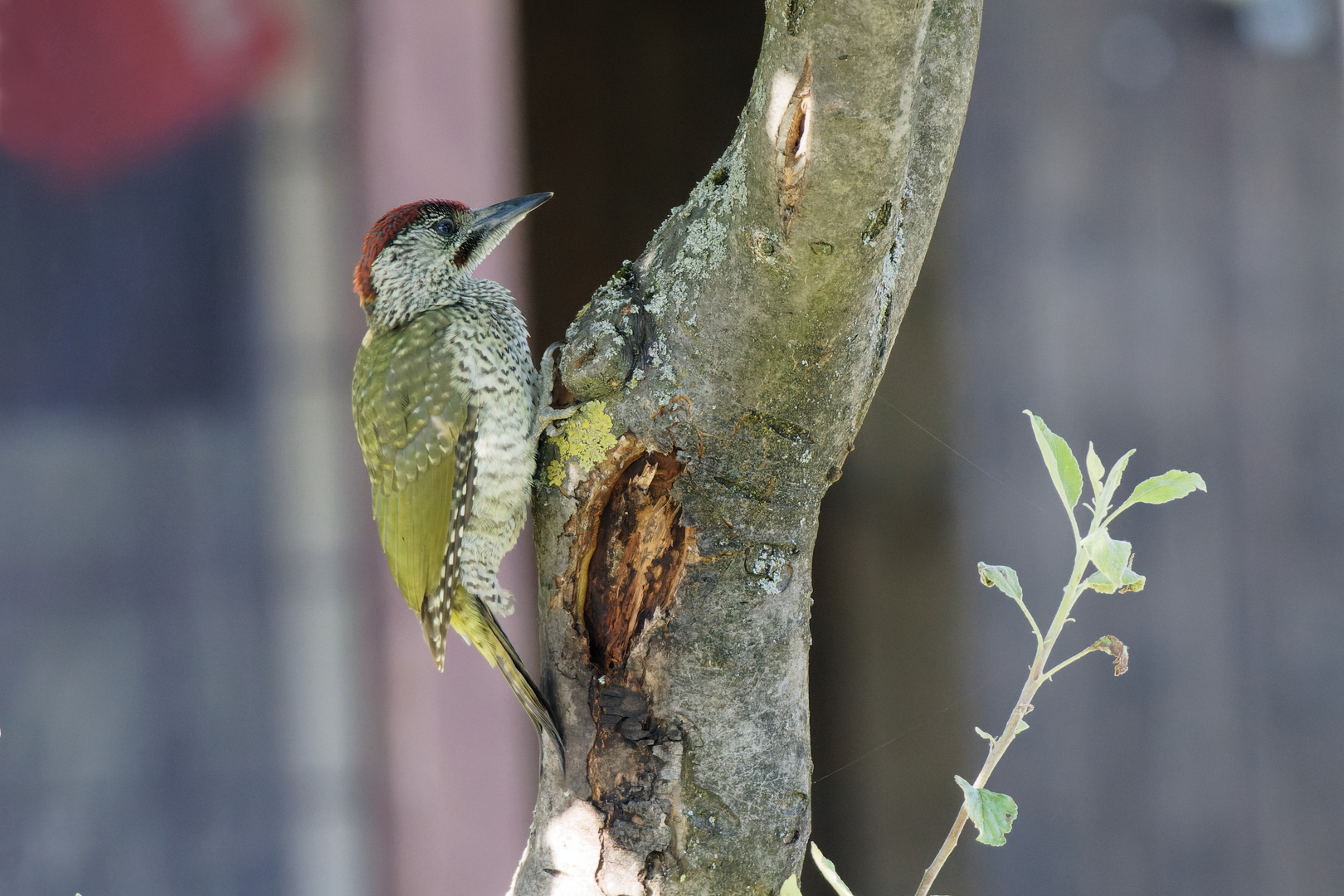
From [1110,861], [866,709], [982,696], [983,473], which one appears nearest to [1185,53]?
[983,473]

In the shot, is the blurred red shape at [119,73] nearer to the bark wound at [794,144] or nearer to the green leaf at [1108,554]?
the bark wound at [794,144]

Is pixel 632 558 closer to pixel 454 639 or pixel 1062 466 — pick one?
pixel 1062 466

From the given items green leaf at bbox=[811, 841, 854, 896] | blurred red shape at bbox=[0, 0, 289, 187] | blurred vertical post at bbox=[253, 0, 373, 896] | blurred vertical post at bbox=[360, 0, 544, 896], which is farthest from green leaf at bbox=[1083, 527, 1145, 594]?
blurred red shape at bbox=[0, 0, 289, 187]

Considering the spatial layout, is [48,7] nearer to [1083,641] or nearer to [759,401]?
[759,401]

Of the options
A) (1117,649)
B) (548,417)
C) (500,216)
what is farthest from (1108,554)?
(500,216)

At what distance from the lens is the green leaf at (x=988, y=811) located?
854mm

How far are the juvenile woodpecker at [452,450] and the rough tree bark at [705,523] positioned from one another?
0.99 ft

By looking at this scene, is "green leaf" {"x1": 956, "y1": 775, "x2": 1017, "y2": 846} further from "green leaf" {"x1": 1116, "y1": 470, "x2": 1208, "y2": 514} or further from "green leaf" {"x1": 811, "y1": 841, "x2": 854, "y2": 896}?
"green leaf" {"x1": 1116, "y1": 470, "x2": 1208, "y2": 514}

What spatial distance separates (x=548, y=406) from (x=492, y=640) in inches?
15.9

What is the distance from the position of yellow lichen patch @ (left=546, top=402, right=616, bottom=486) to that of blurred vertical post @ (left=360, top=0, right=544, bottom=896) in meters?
1.79

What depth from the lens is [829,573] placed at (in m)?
2.70

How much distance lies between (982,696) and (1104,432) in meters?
0.72

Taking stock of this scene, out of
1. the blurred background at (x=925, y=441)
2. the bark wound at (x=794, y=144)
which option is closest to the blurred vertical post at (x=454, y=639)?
the blurred background at (x=925, y=441)

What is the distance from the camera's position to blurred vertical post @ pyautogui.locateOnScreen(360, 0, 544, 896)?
8.96ft
